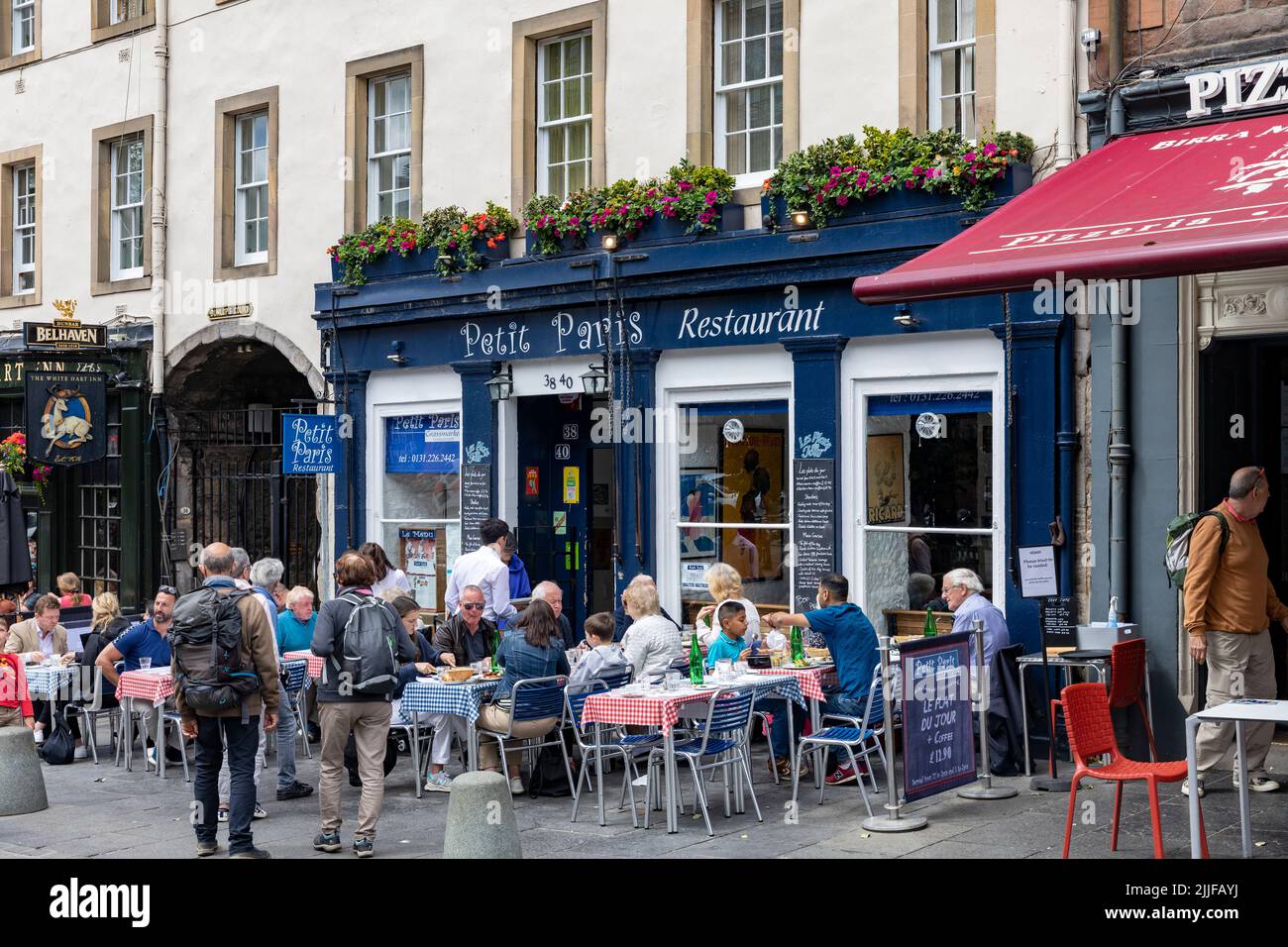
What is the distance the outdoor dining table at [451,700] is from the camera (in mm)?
10734

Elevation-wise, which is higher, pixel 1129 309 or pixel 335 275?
pixel 335 275

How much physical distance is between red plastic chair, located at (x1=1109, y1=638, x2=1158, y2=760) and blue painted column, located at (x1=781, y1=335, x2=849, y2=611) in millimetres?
3485

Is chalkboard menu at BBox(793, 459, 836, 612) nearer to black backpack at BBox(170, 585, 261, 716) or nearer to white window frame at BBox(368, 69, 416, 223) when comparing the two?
black backpack at BBox(170, 585, 261, 716)

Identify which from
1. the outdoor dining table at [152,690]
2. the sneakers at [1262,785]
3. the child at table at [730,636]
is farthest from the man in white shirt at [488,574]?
the sneakers at [1262,785]

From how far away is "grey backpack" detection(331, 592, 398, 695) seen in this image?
907cm

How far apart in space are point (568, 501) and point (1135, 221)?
26.4 feet

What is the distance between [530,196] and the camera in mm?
15648

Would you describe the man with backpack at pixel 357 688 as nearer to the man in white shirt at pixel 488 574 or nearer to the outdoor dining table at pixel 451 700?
the outdoor dining table at pixel 451 700

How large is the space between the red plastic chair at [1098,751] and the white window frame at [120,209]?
15004mm

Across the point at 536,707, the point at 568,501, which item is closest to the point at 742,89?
the point at 568,501

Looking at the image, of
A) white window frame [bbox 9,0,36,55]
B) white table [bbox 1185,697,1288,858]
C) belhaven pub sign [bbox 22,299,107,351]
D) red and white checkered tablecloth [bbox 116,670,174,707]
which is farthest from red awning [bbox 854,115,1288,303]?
white window frame [bbox 9,0,36,55]

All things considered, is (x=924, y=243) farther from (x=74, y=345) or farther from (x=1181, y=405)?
(x=74, y=345)
